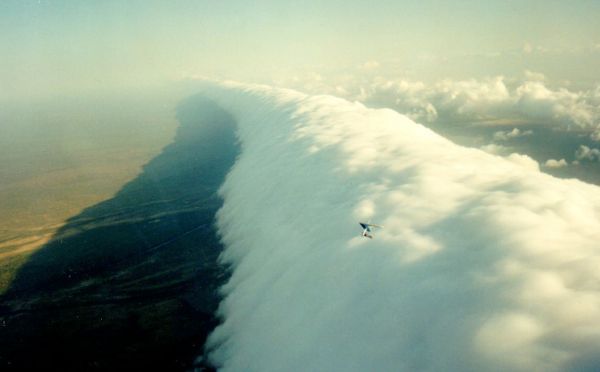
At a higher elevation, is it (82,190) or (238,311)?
(238,311)

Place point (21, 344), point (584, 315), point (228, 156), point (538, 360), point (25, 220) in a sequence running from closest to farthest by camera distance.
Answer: point (538, 360)
point (584, 315)
point (21, 344)
point (25, 220)
point (228, 156)

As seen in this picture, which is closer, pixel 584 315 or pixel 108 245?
pixel 584 315

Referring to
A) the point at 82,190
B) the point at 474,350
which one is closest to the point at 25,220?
the point at 82,190

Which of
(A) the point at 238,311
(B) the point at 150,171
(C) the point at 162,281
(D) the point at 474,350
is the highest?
(D) the point at 474,350

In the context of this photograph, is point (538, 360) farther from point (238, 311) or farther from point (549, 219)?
point (238, 311)

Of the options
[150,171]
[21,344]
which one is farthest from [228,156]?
[21,344]

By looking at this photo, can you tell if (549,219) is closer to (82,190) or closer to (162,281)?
(162,281)

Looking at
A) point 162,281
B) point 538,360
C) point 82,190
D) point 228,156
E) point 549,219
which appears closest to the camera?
point 538,360
